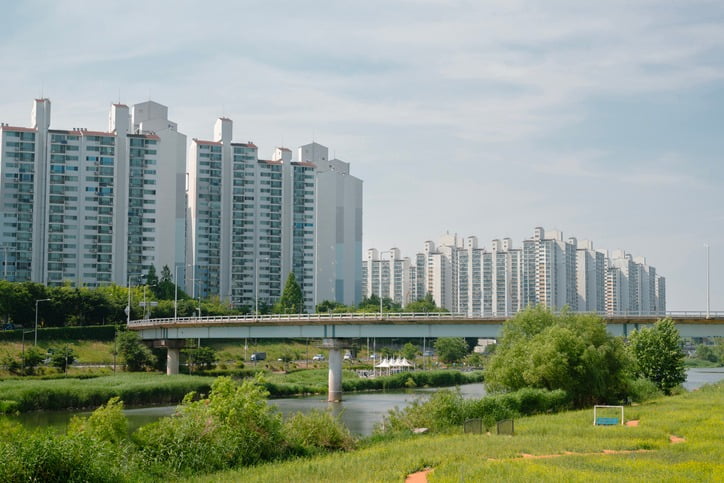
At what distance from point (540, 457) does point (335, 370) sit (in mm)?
58459

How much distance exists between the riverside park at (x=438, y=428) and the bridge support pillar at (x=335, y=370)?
4.73 feet

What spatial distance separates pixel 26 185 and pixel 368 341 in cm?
6168

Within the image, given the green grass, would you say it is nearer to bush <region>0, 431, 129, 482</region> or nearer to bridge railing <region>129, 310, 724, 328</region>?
bridge railing <region>129, 310, 724, 328</region>

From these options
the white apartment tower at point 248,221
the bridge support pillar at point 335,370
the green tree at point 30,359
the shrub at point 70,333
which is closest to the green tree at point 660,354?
the bridge support pillar at point 335,370

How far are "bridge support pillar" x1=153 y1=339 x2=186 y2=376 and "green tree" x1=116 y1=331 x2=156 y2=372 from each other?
216 cm

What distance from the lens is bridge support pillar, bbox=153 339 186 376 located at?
101062 millimetres

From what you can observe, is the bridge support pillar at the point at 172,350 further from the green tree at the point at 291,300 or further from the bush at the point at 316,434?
the bush at the point at 316,434

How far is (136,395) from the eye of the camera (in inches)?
2940

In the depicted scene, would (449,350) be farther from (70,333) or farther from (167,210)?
(70,333)

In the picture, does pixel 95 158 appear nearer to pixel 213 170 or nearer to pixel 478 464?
pixel 213 170

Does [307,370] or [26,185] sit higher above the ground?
[26,185]

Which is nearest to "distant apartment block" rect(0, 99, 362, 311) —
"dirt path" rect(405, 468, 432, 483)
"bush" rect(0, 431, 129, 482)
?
"dirt path" rect(405, 468, 432, 483)

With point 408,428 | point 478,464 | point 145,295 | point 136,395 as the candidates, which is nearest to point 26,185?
point 145,295

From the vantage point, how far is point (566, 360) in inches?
2117
